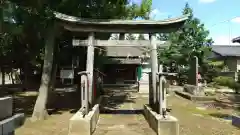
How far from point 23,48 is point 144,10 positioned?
962 centimetres

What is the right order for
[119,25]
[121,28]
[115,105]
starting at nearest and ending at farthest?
[119,25]
[121,28]
[115,105]

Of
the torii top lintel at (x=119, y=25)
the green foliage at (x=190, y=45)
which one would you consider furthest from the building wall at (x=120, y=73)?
the torii top lintel at (x=119, y=25)

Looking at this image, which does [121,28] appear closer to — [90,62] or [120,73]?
[90,62]

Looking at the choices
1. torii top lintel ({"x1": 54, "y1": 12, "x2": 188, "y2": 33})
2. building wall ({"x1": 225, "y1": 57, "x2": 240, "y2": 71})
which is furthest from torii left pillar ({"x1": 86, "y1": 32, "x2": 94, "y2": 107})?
building wall ({"x1": 225, "y1": 57, "x2": 240, "y2": 71})

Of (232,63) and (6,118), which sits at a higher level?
(232,63)

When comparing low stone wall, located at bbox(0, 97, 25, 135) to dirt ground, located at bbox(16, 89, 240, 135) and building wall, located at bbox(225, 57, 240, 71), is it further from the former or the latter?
building wall, located at bbox(225, 57, 240, 71)

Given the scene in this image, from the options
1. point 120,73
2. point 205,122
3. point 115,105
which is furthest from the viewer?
point 120,73

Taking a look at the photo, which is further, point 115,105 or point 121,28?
point 115,105

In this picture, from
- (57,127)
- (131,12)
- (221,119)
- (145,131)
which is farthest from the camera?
(131,12)

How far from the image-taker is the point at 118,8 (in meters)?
15.1

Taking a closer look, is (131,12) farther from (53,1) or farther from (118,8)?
(53,1)

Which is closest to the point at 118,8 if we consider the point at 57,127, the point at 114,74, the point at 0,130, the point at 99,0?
the point at 99,0

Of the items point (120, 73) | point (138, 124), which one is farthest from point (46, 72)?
point (120, 73)

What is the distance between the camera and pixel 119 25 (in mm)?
11383
